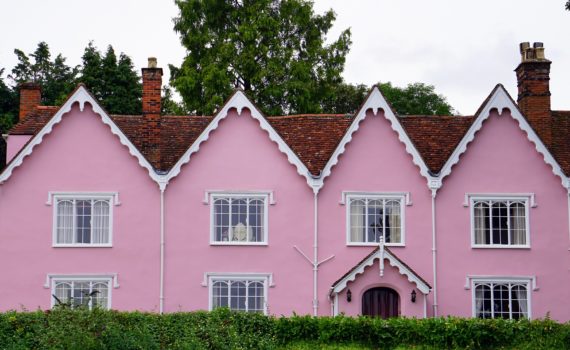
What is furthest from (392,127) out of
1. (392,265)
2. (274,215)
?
(274,215)

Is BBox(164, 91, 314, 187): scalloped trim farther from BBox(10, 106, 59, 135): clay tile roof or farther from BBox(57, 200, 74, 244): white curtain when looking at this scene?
BBox(10, 106, 59, 135): clay tile roof

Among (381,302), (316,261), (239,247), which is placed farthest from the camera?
(239,247)

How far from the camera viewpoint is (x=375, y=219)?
3291 cm

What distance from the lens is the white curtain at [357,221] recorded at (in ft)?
108

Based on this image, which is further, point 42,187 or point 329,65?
point 329,65

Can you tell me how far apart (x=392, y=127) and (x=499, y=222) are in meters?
5.71

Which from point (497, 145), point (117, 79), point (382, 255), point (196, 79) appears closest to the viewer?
point (382, 255)

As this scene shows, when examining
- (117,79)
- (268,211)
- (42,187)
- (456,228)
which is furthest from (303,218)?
(117,79)

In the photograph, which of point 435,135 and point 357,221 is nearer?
point 357,221

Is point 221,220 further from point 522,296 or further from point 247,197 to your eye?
point 522,296

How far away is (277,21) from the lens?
51531mm

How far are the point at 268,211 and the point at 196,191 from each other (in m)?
2.96

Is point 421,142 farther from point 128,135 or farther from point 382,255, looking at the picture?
point 128,135

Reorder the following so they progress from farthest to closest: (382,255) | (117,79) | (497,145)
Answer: (117,79), (497,145), (382,255)
